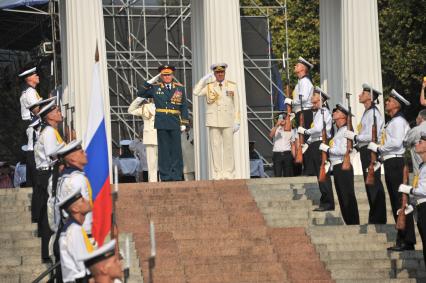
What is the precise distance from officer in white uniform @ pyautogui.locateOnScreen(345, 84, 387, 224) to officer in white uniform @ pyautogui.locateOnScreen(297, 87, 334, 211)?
1.23 meters

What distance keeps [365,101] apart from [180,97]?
6125 mm

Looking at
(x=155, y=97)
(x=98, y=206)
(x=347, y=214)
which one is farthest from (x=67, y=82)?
(x=98, y=206)

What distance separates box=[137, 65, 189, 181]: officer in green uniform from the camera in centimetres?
3450

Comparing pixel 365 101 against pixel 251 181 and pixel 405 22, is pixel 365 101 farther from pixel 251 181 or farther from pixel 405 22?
pixel 405 22

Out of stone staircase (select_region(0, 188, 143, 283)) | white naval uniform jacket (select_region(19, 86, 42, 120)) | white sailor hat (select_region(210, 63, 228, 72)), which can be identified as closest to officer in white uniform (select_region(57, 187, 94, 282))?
stone staircase (select_region(0, 188, 143, 283))

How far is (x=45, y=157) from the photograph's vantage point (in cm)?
2742

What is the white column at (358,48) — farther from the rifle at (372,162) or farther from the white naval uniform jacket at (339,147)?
the rifle at (372,162)

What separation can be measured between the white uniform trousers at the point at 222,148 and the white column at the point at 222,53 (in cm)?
397

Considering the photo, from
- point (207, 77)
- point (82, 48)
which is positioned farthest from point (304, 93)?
point (82, 48)

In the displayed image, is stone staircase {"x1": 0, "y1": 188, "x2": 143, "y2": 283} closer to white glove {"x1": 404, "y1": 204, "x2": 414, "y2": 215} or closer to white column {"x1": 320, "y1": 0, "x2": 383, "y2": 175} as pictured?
white glove {"x1": 404, "y1": 204, "x2": 414, "y2": 215}

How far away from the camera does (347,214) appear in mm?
30391

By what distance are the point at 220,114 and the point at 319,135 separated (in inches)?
121

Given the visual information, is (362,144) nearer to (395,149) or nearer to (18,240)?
(395,149)

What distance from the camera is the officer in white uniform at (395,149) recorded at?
27.9 m
